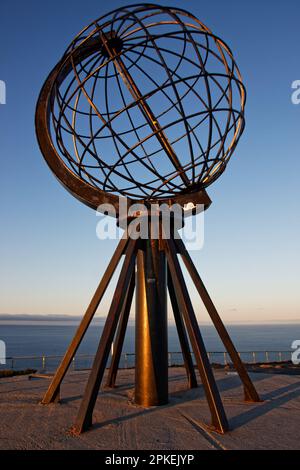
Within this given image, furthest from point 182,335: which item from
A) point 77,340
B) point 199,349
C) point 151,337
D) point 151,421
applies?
point 151,421

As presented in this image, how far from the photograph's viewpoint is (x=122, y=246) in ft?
25.8

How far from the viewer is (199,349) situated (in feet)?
21.7

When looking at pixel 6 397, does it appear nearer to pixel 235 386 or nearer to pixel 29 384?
pixel 29 384

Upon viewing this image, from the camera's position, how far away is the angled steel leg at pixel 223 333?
766 centimetres

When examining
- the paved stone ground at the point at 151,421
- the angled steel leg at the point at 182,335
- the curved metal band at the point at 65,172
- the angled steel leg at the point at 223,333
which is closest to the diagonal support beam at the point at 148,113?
the curved metal band at the point at 65,172

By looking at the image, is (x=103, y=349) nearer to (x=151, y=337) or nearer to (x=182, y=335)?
(x=151, y=337)

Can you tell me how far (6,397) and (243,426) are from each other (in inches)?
208

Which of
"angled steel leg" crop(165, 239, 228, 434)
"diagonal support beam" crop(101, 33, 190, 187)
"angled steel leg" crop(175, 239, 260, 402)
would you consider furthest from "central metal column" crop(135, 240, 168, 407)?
"diagonal support beam" crop(101, 33, 190, 187)

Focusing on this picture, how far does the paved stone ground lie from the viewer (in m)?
5.11

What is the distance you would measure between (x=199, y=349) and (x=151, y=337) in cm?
126

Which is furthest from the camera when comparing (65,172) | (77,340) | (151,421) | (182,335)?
(182,335)

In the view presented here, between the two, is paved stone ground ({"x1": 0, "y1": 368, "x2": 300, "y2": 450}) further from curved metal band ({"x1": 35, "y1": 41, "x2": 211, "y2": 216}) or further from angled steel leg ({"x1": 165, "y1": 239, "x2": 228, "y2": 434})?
curved metal band ({"x1": 35, "y1": 41, "x2": 211, "y2": 216})

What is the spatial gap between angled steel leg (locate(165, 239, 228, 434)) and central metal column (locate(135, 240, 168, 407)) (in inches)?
21.3
